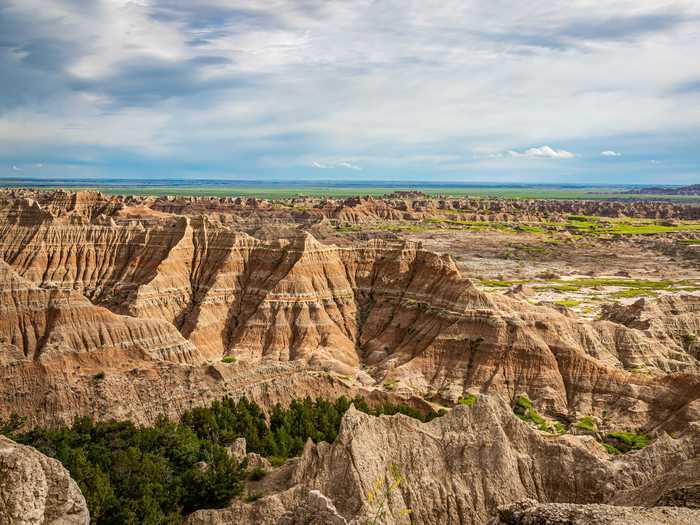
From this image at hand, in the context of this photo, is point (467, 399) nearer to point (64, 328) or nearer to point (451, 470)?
point (451, 470)

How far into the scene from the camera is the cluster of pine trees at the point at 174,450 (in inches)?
1216

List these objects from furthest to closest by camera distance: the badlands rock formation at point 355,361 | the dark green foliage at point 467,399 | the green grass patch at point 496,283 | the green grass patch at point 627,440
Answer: the green grass patch at point 496,283
the dark green foliage at point 467,399
the green grass patch at point 627,440
the badlands rock formation at point 355,361

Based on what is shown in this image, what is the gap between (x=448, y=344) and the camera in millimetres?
63469

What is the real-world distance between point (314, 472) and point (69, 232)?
6989 centimetres

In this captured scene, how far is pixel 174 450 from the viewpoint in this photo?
39250mm

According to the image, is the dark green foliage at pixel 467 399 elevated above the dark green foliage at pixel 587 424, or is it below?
above

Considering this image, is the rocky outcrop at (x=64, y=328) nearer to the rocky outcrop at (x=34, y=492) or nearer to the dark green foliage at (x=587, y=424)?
the rocky outcrop at (x=34, y=492)

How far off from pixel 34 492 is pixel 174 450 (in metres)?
20.1

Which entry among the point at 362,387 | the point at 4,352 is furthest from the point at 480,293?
the point at 4,352

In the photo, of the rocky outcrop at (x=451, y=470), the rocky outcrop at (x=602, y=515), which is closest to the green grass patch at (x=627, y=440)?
the rocky outcrop at (x=451, y=470)

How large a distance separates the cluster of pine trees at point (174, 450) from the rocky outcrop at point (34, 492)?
7879 millimetres

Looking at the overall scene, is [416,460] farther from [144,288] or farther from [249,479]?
[144,288]

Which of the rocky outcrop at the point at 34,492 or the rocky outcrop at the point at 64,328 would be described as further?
the rocky outcrop at the point at 64,328

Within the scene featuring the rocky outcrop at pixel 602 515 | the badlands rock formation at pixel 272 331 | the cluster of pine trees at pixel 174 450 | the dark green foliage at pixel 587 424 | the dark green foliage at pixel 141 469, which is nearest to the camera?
the rocky outcrop at pixel 602 515
